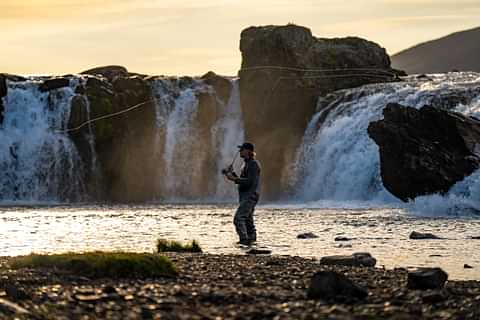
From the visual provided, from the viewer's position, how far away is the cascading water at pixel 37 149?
65.1m

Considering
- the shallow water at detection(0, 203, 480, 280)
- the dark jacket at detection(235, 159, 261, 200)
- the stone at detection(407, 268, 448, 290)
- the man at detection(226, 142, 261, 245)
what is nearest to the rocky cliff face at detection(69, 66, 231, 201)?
the shallow water at detection(0, 203, 480, 280)

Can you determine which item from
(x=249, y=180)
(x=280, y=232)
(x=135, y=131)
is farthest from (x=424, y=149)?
(x=135, y=131)

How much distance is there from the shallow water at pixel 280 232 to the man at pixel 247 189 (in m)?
0.52

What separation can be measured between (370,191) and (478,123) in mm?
8477

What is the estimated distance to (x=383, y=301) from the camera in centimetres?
1341

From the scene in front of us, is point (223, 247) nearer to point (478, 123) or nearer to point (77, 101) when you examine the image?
point (478, 123)

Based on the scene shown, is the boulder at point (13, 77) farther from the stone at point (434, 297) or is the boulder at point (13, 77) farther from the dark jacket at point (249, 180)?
the stone at point (434, 297)

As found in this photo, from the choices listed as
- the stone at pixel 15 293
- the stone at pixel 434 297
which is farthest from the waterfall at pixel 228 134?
the stone at pixel 15 293

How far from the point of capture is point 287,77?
222 feet

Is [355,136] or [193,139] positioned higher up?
[355,136]

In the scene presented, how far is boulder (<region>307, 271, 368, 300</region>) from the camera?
13469mm

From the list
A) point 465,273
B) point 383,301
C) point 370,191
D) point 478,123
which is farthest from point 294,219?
point 383,301

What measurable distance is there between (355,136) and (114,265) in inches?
1582

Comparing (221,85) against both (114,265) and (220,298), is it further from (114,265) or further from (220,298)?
(220,298)
